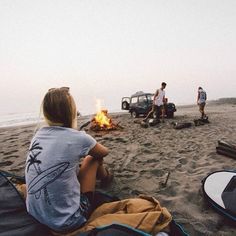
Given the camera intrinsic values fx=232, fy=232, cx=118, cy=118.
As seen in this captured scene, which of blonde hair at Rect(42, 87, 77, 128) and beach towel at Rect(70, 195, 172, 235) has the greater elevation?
blonde hair at Rect(42, 87, 77, 128)

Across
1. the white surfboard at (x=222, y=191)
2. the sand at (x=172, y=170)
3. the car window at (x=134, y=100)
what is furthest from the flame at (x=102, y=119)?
the white surfboard at (x=222, y=191)

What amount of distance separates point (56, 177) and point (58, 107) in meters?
0.66

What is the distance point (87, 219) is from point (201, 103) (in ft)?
41.9

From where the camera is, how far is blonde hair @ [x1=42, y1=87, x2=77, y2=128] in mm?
2262

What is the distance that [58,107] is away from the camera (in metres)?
2.26

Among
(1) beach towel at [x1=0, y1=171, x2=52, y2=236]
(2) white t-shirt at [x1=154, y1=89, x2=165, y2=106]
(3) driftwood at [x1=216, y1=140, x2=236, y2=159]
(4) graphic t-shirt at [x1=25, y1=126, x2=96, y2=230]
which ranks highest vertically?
(2) white t-shirt at [x1=154, y1=89, x2=165, y2=106]

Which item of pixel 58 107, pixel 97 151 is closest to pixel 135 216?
pixel 97 151

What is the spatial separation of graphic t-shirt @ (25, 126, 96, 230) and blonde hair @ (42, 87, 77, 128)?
0.31ft

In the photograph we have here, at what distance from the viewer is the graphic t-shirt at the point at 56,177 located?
212cm

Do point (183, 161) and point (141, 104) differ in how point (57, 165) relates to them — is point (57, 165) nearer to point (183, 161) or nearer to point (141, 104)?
point (183, 161)

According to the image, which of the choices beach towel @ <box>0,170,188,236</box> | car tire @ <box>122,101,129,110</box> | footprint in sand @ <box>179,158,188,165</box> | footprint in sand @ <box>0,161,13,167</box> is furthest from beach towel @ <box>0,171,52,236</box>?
car tire @ <box>122,101,129,110</box>

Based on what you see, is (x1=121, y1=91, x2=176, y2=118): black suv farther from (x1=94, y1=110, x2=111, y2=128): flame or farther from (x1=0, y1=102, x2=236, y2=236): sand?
(x1=0, y1=102, x2=236, y2=236): sand

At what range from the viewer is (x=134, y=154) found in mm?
6246

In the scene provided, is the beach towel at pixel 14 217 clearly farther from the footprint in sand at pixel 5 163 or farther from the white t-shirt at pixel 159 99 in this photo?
the white t-shirt at pixel 159 99
